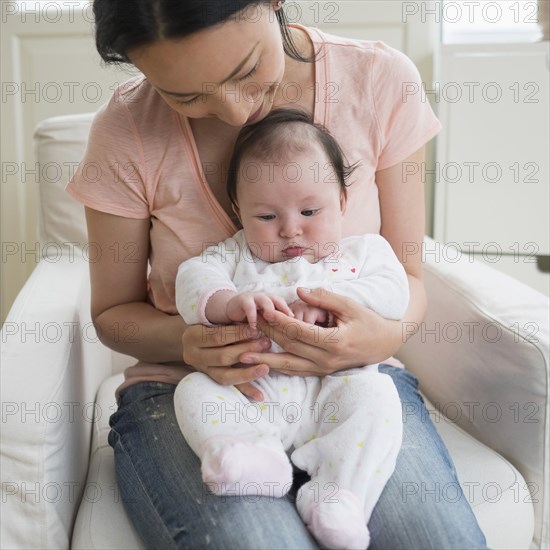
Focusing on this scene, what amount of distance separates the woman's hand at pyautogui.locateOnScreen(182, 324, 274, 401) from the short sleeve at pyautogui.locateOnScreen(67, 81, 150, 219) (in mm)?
238

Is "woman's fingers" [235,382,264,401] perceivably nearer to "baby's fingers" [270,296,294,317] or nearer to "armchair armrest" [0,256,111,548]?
"baby's fingers" [270,296,294,317]

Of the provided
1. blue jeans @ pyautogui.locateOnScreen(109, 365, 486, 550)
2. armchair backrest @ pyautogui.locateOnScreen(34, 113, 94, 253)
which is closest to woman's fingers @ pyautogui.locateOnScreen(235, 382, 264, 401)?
blue jeans @ pyautogui.locateOnScreen(109, 365, 486, 550)

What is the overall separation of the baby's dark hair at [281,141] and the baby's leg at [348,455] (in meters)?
0.31

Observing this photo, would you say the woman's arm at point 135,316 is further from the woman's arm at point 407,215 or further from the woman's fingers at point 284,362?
the woman's arm at point 407,215

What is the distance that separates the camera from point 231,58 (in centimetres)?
90

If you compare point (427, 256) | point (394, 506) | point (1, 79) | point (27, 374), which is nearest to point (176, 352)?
point (27, 374)

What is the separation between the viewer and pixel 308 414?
0.99 metres

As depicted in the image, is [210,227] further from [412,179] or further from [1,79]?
[1,79]

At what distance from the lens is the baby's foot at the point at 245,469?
2.81 ft

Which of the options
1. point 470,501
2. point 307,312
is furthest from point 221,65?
point 470,501

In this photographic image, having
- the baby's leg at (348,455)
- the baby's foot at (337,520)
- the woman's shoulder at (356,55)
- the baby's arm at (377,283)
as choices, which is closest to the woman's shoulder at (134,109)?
the woman's shoulder at (356,55)

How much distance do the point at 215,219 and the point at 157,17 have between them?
13.4 inches

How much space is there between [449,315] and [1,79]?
1.62 meters

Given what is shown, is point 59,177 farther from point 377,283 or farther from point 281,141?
point 377,283
